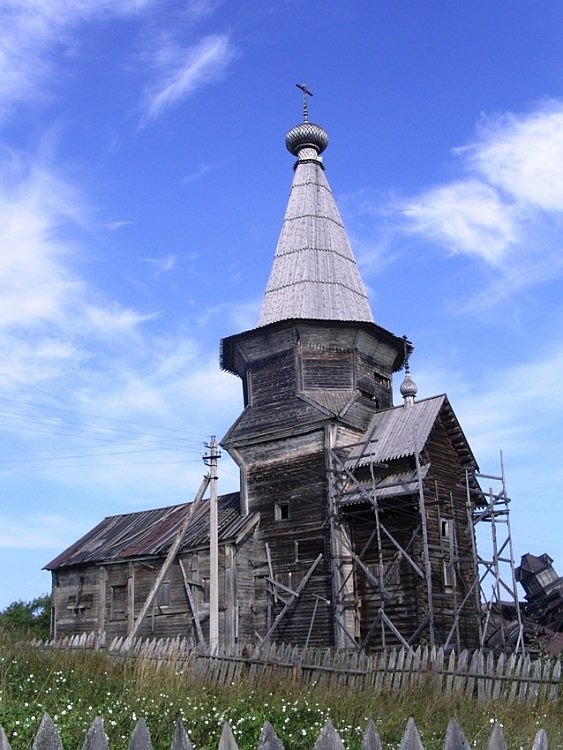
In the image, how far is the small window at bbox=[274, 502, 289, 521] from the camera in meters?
26.4

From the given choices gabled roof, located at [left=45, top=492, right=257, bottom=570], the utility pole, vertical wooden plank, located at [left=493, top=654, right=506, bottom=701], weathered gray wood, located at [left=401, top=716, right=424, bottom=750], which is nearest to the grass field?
vertical wooden plank, located at [left=493, top=654, right=506, bottom=701]

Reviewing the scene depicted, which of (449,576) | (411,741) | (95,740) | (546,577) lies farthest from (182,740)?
(546,577)

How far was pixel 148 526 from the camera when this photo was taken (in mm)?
32656

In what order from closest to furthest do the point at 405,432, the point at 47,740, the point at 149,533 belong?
the point at 47,740 < the point at 405,432 < the point at 149,533

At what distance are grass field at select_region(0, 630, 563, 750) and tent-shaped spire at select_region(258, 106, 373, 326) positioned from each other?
18.3 metres

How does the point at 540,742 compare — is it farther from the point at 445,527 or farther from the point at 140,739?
the point at 445,527

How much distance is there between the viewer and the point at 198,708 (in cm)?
857

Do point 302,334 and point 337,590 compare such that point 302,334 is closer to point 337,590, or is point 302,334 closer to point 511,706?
point 337,590

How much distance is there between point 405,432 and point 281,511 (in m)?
4.80

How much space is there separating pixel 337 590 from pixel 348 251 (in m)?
13.2

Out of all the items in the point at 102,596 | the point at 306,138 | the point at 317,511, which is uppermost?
the point at 306,138

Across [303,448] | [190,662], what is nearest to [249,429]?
[303,448]

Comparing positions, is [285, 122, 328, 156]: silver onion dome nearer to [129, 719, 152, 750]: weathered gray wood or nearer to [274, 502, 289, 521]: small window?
[274, 502, 289, 521]: small window

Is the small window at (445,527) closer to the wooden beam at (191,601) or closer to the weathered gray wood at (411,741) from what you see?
the wooden beam at (191,601)
